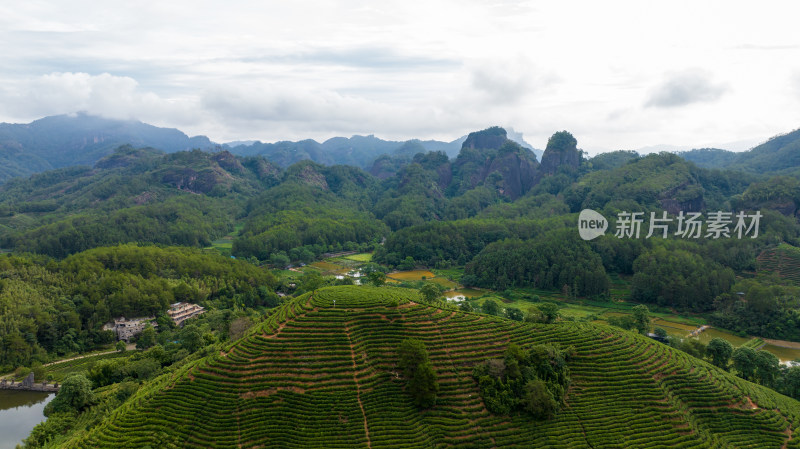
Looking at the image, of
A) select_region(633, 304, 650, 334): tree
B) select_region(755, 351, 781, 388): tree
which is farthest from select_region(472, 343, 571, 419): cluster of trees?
select_region(755, 351, 781, 388): tree

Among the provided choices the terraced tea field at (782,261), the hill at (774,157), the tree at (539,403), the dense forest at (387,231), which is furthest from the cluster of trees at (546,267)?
the hill at (774,157)

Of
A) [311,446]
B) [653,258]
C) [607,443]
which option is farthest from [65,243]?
[653,258]

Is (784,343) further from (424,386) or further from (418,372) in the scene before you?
(418,372)

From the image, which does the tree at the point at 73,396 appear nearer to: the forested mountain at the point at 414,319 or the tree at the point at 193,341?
the forested mountain at the point at 414,319

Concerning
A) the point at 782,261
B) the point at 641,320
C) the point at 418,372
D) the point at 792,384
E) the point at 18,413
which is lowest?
the point at 18,413

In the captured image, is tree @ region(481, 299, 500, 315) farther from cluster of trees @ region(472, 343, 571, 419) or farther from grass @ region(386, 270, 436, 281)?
grass @ region(386, 270, 436, 281)

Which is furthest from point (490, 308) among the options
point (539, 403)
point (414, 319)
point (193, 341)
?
point (193, 341)
